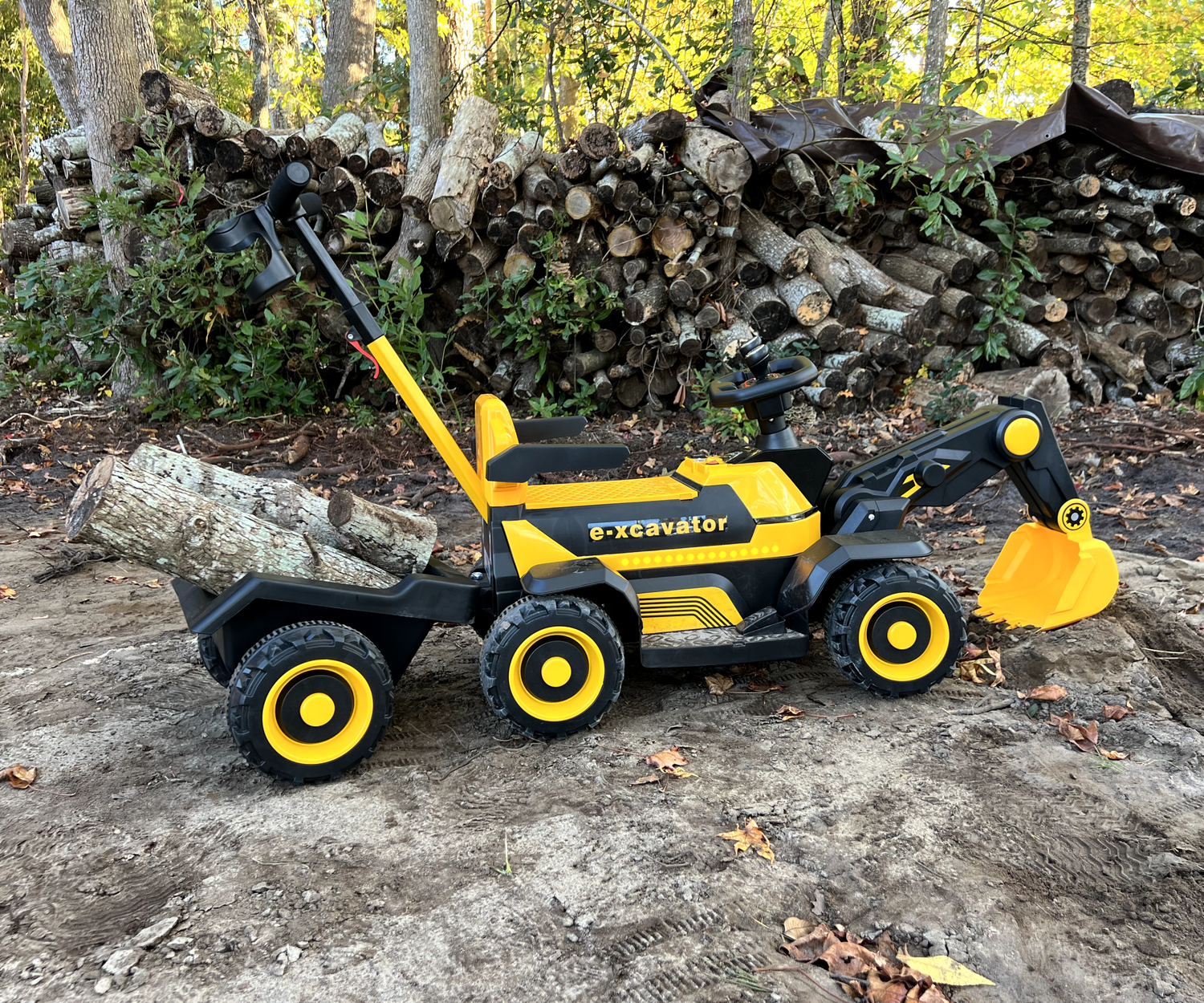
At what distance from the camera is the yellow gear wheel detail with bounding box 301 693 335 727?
9.15 ft

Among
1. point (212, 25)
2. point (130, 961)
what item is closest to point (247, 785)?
point (130, 961)

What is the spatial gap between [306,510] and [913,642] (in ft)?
8.68

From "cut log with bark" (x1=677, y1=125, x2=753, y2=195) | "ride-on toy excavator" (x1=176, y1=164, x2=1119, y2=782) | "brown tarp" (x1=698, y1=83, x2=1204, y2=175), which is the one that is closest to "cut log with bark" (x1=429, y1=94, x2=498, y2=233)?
"cut log with bark" (x1=677, y1=125, x2=753, y2=195)

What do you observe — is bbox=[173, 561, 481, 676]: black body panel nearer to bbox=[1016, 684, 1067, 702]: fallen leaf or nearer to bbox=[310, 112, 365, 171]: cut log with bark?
bbox=[1016, 684, 1067, 702]: fallen leaf

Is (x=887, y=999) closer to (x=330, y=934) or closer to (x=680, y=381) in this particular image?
(x=330, y=934)

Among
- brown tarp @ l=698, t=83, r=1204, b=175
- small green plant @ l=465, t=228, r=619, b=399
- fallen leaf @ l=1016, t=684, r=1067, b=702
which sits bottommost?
fallen leaf @ l=1016, t=684, r=1067, b=702

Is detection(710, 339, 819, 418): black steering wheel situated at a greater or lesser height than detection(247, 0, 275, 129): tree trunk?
lesser

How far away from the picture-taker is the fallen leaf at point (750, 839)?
237cm

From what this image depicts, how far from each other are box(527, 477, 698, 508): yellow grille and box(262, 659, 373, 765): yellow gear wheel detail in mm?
925

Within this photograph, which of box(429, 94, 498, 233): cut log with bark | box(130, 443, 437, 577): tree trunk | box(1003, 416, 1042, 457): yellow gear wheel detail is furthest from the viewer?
box(429, 94, 498, 233): cut log with bark

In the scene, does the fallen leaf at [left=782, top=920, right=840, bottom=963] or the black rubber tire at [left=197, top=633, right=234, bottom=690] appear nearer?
the fallen leaf at [left=782, top=920, right=840, bottom=963]

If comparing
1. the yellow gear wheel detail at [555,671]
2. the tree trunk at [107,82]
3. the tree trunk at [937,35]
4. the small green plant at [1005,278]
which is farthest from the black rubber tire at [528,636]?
the tree trunk at [937,35]

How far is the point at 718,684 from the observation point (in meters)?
3.52

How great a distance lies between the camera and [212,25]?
18656mm
